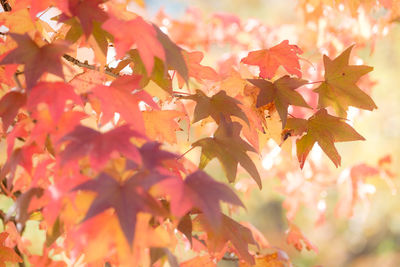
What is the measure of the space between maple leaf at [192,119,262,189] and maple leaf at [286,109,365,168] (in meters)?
0.16

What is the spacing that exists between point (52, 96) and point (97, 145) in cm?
10

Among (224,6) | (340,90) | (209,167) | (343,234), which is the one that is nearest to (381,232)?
(343,234)

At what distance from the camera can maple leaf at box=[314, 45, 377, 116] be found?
970mm

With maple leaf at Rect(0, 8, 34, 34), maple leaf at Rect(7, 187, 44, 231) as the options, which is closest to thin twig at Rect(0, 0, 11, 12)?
maple leaf at Rect(0, 8, 34, 34)

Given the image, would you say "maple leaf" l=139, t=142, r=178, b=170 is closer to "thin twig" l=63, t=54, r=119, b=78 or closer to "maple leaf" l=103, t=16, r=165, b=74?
"maple leaf" l=103, t=16, r=165, b=74

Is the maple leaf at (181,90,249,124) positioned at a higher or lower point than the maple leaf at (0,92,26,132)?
lower

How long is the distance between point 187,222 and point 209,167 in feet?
11.8

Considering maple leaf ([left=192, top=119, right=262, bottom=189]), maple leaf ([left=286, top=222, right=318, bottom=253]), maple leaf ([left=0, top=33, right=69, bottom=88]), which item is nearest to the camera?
maple leaf ([left=0, top=33, right=69, bottom=88])

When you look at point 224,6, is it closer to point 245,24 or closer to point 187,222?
point 245,24

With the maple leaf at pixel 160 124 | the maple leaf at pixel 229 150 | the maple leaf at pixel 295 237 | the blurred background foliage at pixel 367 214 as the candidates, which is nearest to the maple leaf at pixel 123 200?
the maple leaf at pixel 229 150

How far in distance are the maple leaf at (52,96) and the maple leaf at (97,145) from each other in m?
0.04

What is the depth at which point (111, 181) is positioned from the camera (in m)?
0.59

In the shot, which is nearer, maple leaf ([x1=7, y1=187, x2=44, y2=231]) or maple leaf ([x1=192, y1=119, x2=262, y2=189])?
maple leaf ([x1=7, y1=187, x2=44, y2=231])

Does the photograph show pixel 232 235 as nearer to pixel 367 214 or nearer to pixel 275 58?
pixel 275 58
